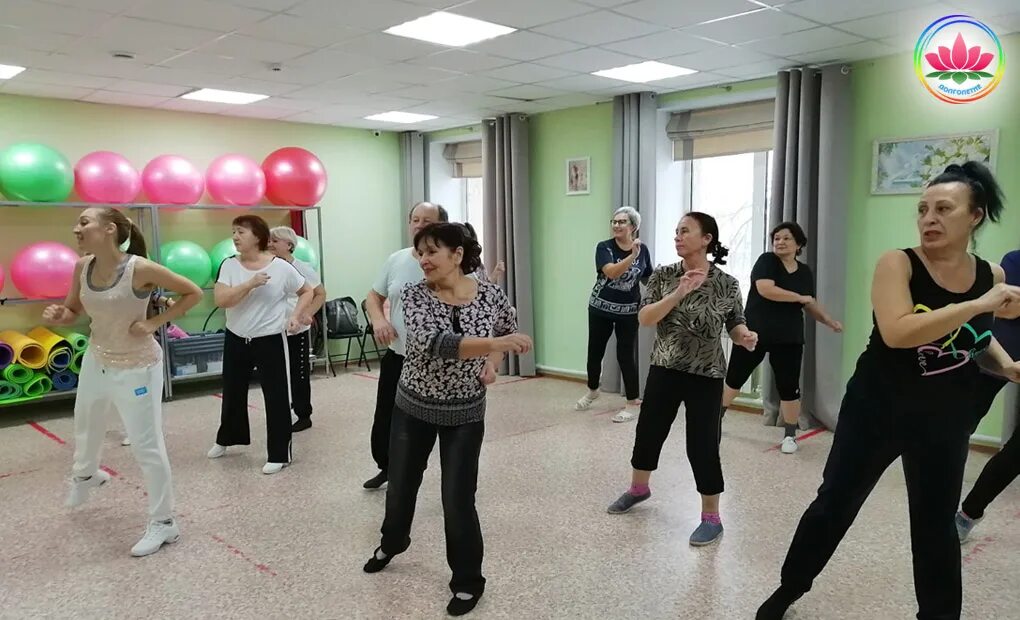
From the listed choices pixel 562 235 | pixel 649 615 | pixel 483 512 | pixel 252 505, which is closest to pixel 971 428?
pixel 649 615

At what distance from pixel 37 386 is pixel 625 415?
4275mm

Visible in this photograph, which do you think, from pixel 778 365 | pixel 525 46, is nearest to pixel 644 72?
pixel 525 46

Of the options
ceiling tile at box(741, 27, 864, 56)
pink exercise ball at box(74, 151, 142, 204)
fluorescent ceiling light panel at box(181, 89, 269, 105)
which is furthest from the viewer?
fluorescent ceiling light panel at box(181, 89, 269, 105)

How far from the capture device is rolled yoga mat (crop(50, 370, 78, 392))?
566 cm

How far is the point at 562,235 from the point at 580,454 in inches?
117

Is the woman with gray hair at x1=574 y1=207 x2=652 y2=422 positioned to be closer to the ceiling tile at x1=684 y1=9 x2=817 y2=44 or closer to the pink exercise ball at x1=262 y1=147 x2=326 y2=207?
the ceiling tile at x1=684 y1=9 x2=817 y2=44

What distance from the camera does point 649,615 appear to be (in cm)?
267

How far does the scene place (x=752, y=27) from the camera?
4211mm

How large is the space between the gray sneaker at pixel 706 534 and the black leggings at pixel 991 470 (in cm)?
103

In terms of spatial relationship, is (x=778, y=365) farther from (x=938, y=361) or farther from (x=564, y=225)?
(x=564, y=225)

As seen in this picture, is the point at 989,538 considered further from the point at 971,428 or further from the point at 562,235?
the point at 562,235

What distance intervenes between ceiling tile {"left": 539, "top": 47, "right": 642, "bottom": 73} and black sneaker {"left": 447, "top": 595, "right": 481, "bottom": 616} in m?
3.37

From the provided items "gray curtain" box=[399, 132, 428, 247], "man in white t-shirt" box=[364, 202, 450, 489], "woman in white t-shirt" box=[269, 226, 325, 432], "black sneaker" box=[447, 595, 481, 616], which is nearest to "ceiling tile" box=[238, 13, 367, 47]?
"woman in white t-shirt" box=[269, 226, 325, 432]

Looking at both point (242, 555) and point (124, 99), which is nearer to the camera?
point (242, 555)
